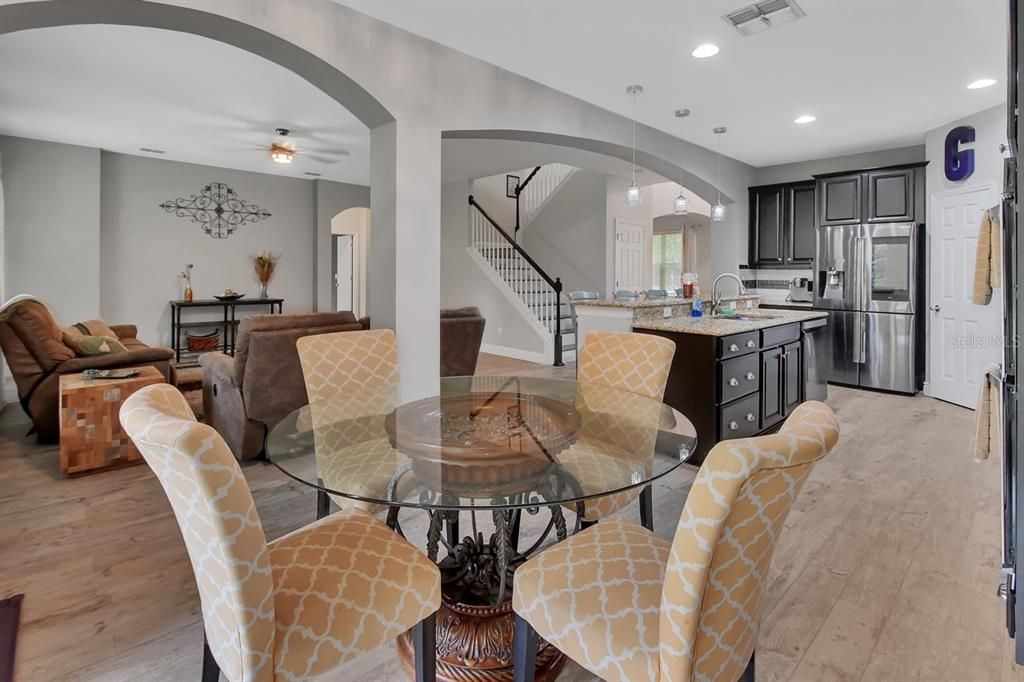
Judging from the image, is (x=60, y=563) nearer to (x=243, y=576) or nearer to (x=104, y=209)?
(x=243, y=576)

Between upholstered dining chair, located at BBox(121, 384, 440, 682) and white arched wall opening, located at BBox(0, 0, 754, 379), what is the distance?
2.01m

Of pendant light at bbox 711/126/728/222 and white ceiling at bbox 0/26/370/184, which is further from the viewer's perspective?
pendant light at bbox 711/126/728/222

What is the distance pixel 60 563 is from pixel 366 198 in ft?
23.4

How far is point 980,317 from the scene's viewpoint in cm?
478

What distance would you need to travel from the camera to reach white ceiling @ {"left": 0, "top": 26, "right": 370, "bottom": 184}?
3561mm

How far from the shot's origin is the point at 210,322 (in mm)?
7309

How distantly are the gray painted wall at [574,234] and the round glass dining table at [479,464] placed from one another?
244 inches

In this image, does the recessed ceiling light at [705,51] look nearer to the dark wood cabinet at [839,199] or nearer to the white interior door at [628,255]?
the dark wood cabinet at [839,199]

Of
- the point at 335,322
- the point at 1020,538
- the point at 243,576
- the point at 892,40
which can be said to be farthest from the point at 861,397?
the point at 243,576

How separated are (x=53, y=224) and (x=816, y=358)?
7.95 metres

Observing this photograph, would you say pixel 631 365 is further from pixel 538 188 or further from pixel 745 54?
pixel 538 188

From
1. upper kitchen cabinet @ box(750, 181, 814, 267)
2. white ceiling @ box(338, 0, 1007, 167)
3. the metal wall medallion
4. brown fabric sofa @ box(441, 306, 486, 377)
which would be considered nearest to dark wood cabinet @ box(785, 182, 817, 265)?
upper kitchen cabinet @ box(750, 181, 814, 267)

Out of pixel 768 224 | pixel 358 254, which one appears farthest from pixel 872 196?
pixel 358 254

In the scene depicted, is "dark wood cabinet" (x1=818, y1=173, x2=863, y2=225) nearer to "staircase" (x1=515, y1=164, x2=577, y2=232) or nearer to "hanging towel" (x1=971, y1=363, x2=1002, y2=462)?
"staircase" (x1=515, y1=164, x2=577, y2=232)
